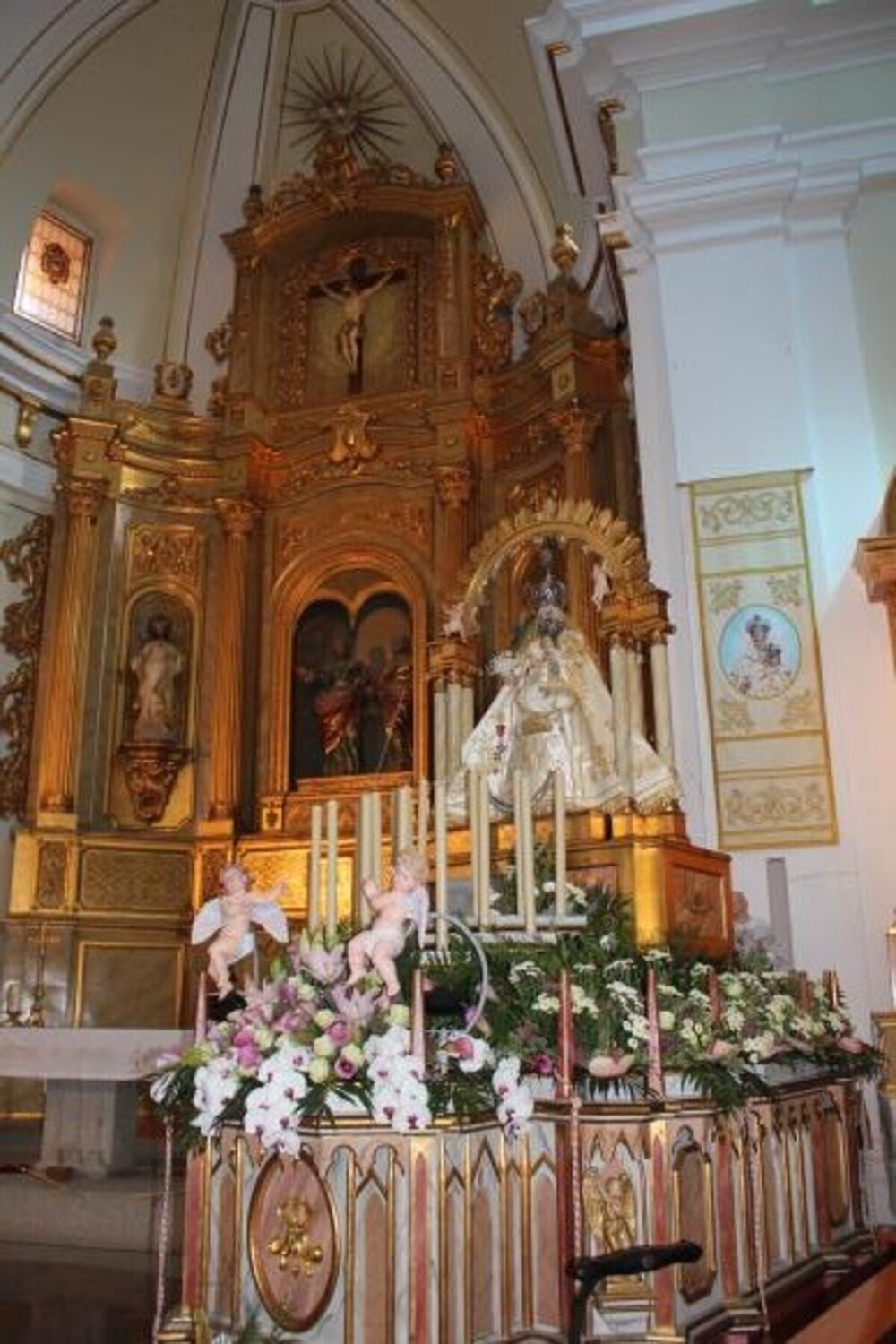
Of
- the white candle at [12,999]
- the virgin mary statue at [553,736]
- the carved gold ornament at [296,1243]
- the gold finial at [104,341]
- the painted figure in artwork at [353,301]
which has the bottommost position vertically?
the carved gold ornament at [296,1243]

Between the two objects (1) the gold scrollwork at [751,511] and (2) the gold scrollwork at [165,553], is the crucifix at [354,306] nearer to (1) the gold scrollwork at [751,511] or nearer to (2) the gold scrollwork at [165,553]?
(2) the gold scrollwork at [165,553]

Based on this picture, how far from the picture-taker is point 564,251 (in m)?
10.7

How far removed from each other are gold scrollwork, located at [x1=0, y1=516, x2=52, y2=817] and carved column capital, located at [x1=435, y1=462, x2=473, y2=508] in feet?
12.3

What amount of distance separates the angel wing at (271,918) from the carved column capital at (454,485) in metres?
6.66

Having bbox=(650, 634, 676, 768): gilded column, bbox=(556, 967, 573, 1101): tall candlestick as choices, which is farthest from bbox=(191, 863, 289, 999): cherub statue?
bbox=(650, 634, 676, 768): gilded column

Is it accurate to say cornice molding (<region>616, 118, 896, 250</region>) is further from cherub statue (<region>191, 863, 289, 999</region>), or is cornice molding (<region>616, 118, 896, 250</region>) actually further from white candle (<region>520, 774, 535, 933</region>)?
cherub statue (<region>191, 863, 289, 999</region>)

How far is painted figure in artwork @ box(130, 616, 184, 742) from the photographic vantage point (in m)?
11.0

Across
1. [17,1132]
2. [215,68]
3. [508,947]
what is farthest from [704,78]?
[17,1132]

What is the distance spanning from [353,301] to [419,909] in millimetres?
9689

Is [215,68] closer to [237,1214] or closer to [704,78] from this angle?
[704,78]

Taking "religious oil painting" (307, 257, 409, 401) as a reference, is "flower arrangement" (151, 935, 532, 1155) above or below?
below

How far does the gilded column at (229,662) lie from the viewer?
10758 mm

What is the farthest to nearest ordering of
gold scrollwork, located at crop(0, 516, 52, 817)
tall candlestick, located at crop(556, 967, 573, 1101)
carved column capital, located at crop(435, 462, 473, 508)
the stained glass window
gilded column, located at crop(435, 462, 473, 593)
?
the stained glass window
carved column capital, located at crop(435, 462, 473, 508)
gilded column, located at crop(435, 462, 473, 593)
gold scrollwork, located at crop(0, 516, 52, 817)
tall candlestick, located at crop(556, 967, 573, 1101)

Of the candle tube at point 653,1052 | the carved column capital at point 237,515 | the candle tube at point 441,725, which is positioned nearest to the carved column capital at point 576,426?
the carved column capital at point 237,515
